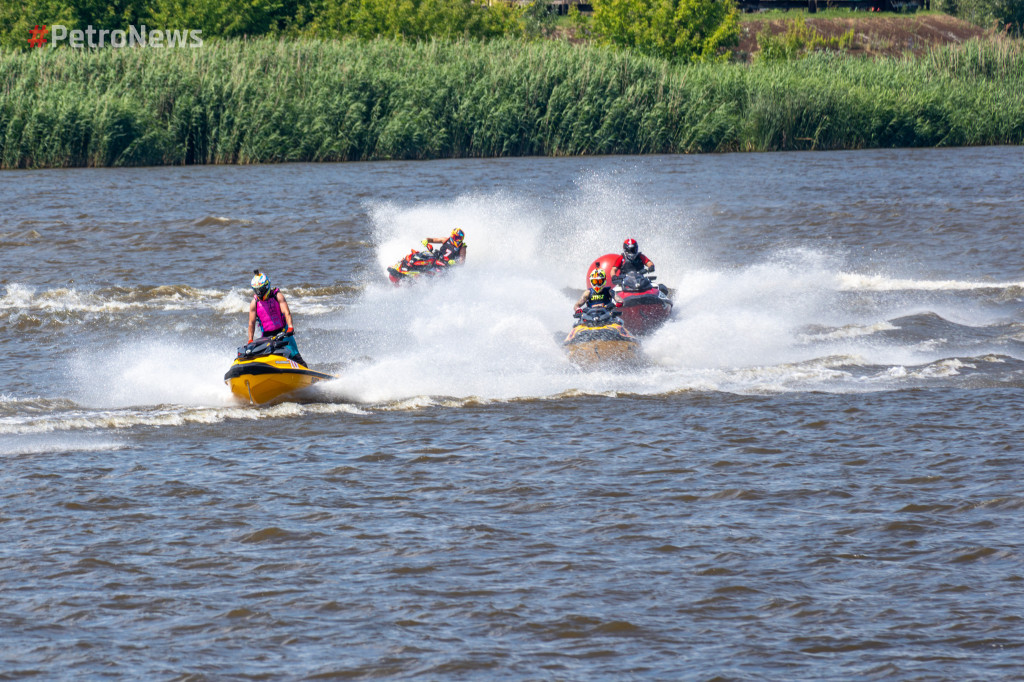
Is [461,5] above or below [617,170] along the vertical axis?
above

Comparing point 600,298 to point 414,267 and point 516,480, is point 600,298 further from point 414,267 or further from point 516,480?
point 414,267

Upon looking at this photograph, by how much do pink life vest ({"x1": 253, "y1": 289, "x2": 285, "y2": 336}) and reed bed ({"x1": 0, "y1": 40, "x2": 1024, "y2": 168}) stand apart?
89.8 feet

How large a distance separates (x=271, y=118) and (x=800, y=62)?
850 inches

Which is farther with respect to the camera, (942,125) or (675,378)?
(942,125)

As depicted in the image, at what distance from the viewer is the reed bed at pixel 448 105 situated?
40594mm

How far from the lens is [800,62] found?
166ft

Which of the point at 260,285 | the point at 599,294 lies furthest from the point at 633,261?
the point at 260,285

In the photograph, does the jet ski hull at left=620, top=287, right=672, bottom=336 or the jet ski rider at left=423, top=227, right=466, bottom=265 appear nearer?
the jet ski hull at left=620, top=287, right=672, bottom=336

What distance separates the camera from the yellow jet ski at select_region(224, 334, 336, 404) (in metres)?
13.9

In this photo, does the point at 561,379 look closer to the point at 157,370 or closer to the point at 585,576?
the point at 157,370

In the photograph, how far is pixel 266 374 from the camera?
13867 millimetres

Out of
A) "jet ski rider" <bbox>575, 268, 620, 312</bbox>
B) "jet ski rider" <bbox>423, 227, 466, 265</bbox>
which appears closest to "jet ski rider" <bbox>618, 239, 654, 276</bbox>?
"jet ski rider" <bbox>575, 268, 620, 312</bbox>

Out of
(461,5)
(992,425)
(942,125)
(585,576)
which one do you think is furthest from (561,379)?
(461,5)

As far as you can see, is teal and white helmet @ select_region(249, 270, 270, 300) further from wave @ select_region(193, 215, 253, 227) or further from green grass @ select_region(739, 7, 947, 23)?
green grass @ select_region(739, 7, 947, 23)
